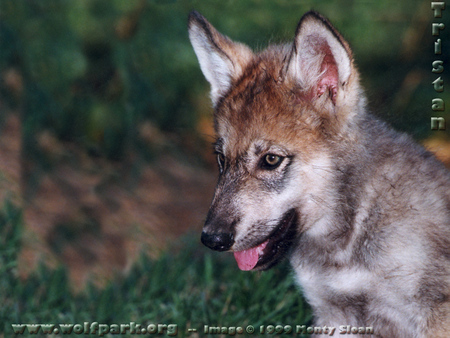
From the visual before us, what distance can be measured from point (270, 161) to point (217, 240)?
0.47 metres

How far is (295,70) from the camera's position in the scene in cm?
296

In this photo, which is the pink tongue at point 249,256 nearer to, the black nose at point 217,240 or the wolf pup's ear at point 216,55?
the black nose at point 217,240

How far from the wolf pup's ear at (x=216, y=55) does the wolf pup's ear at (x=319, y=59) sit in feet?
1.35

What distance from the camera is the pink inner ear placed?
9.35 feet

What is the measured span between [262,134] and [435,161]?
3.16ft

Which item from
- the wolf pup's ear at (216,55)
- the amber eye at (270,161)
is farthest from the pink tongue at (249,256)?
the wolf pup's ear at (216,55)

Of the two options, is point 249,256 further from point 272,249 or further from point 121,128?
point 121,128

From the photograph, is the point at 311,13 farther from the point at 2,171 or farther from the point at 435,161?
the point at 2,171

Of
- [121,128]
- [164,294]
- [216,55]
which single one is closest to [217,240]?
[216,55]

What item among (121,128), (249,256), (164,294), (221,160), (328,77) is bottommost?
(164,294)

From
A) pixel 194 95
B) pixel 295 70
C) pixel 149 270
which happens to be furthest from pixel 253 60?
pixel 194 95

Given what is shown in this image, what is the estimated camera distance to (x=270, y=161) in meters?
2.88

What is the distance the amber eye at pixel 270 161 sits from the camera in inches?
113

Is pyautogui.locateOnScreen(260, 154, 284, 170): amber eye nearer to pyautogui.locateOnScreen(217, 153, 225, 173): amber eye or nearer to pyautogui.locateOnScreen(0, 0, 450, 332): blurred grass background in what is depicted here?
pyautogui.locateOnScreen(217, 153, 225, 173): amber eye
